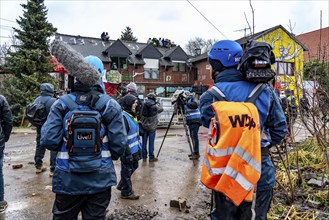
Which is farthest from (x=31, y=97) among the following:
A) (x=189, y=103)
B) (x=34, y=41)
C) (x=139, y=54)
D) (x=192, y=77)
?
(x=192, y=77)

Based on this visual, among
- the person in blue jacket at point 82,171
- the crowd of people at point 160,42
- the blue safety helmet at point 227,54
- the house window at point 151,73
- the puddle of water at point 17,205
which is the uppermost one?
the crowd of people at point 160,42

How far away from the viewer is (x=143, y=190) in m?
4.92

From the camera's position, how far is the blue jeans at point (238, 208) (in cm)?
212

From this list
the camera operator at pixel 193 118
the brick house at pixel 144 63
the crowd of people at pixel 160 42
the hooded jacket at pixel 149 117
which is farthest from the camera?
the crowd of people at pixel 160 42

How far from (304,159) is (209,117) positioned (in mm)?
4562

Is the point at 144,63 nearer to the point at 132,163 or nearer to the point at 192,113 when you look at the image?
the point at 192,113

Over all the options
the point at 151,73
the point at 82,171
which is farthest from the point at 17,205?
the point at 151,73

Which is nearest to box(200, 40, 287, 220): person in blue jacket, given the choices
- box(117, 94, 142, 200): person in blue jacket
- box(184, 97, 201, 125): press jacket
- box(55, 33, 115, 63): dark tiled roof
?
box(117, 94, 142, 200): person in blue jacket

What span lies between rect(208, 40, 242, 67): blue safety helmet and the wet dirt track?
7.52 feet

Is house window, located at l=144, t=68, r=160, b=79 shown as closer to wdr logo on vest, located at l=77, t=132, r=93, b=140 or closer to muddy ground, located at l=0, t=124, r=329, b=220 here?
muddy ground, located at l=0, t=124, r=329, b=220

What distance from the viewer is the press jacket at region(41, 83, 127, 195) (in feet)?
7.52

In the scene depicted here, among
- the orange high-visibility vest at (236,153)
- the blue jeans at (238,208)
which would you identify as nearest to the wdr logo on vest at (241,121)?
the orange high-visibility vest at (236,153)

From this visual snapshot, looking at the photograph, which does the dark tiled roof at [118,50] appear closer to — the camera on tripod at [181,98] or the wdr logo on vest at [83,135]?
the camera on tripod at [181,98]

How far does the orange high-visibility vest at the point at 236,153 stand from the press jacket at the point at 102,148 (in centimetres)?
84
